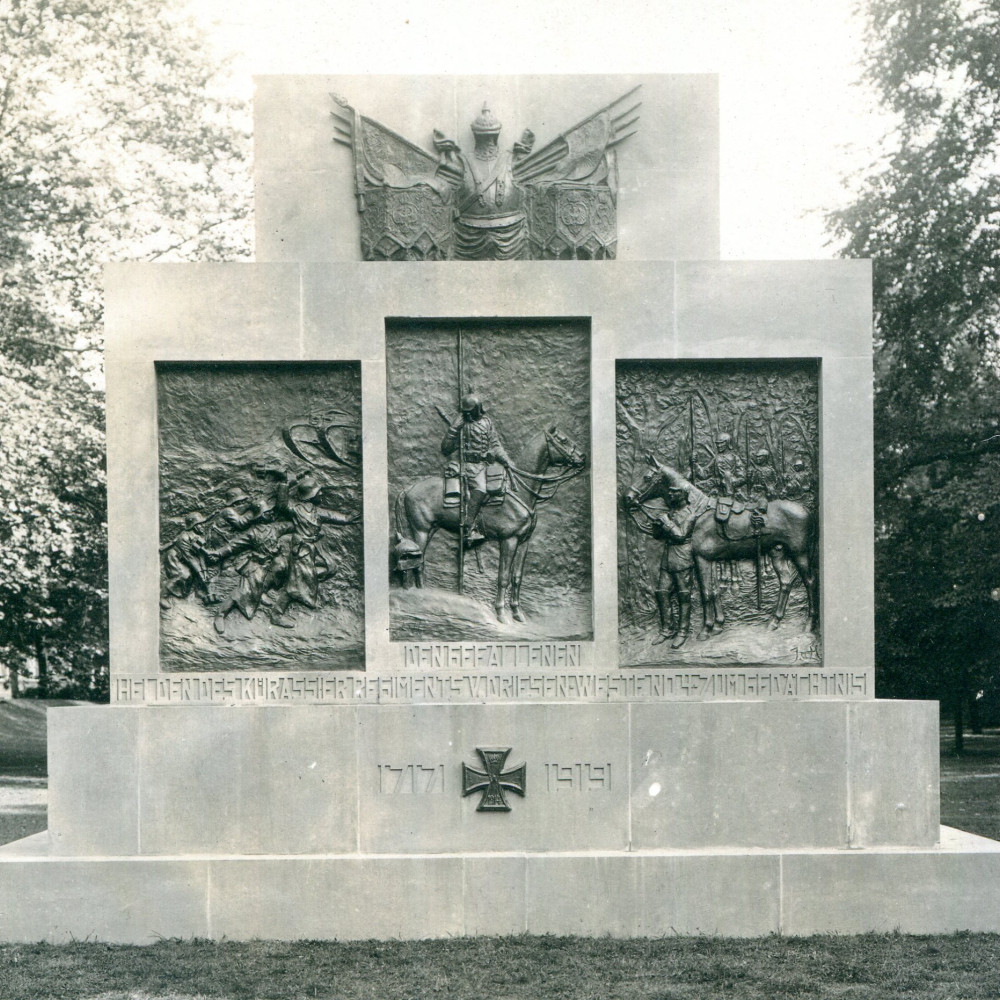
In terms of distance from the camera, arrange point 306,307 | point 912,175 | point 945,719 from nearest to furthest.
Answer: point 306,307 < point 912,175 < point 945,719

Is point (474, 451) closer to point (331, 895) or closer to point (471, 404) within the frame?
point (471, 404)

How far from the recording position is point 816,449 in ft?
44.5

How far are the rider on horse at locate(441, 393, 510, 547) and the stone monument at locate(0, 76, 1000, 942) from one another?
0.03m

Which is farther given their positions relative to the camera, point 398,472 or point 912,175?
point 912,175

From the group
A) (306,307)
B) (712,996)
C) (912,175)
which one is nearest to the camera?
(712,996)

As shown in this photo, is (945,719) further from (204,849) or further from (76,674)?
(204,849)

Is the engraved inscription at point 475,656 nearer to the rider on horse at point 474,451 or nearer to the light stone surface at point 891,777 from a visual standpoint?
the rider on horse at point 474,451

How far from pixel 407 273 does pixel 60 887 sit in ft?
21.5

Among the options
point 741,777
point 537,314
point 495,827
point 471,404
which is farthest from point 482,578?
point 741,777

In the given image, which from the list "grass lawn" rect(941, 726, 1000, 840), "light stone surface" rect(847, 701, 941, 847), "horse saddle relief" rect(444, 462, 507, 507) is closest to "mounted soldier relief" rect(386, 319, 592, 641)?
"horse saddle relief" rect(444, 462, 507, 507)

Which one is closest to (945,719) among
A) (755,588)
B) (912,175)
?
(912,175)

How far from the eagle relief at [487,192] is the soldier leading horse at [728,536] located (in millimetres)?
2373

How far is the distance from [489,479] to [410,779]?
2.93 meters

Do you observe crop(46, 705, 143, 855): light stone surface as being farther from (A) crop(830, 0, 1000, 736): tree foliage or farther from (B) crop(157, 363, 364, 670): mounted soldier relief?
(A) crop(830, 0, 1000, 736): tree foliage
